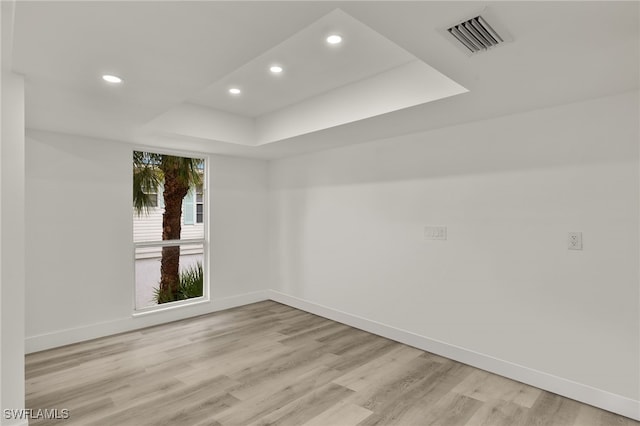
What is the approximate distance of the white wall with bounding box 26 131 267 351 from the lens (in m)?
3.45

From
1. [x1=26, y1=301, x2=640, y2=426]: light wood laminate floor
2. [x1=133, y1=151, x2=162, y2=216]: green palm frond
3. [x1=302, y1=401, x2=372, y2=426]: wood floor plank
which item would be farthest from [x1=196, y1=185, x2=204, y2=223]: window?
[x1=302, y1=401, x2=372, y2=426]: wood floor plank

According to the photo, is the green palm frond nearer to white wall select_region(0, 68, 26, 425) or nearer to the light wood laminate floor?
the light wood laminate floor

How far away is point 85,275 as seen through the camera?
3.76 m

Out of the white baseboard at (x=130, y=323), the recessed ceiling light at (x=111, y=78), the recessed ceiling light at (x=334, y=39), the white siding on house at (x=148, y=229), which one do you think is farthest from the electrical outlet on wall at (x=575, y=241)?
the white siding on house at (x=148, y=229)

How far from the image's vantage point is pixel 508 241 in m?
2.94

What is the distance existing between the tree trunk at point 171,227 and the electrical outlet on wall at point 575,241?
4446 mm

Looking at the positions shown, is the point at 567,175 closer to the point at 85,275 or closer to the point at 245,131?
the point at 245,131

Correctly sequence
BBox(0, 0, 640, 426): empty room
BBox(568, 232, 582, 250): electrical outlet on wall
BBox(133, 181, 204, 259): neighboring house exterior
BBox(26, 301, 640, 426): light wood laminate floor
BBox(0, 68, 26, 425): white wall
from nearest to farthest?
BBox(0, 0, 640, 426): empty room < BBox(0, 68, 26, 425): white wall < BBox(26, 301, 640, 426): light wood laminate floor < BBox(568, 232, 582, 250): electrical outlet on wall < BBox(133, 181, 204, 259): neighboring house exterior

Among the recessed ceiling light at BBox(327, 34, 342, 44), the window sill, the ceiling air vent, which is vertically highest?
the recessed ceiling light at BBox(327, 34, 342, 44)

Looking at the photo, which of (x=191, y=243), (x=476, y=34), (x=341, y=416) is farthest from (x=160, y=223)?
(x=476, y=34)

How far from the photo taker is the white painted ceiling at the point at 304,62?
1515 millimetres

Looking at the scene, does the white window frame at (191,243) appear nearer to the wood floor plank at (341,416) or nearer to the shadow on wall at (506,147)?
the shadow on wall at (506,147)

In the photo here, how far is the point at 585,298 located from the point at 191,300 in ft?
14.5

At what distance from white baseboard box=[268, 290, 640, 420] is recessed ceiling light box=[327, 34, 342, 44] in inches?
114
